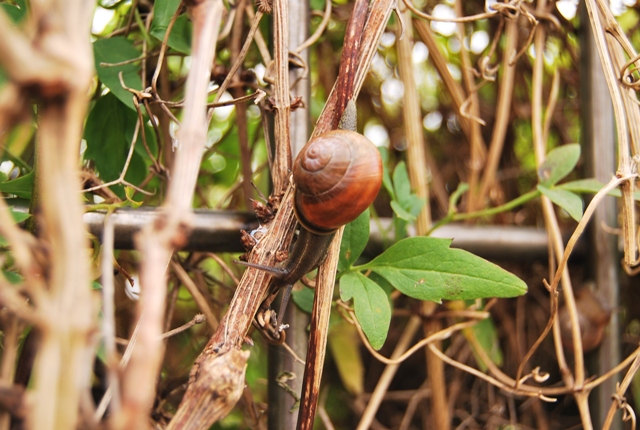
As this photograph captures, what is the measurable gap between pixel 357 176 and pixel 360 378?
668 millimetres

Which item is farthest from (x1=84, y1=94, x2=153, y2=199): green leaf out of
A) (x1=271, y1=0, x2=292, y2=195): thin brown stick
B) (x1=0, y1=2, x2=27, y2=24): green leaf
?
(x1=271, y1=0, x2=292, y2=195): thin brown stick

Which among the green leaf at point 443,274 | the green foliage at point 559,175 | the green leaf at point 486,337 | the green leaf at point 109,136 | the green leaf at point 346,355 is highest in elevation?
the green leaf at point 109,136

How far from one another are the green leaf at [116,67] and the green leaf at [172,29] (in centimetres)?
8

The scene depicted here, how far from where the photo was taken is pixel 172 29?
2.37ft

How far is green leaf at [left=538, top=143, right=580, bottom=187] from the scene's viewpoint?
82cm

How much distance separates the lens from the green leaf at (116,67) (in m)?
0.72

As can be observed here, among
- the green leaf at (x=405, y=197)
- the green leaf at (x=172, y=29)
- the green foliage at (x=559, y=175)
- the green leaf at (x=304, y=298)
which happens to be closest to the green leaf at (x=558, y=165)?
the green foliage at (x=559, y=175)

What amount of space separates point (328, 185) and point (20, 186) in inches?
16.3

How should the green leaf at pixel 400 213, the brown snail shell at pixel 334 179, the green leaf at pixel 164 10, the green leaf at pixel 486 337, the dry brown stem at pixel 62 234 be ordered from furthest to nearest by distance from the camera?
1. the green leaf at pixel 486 337
2. the green leaf at pixel 400 213
3. the green leaf at pixel 164 10
4. the brown snail shell at pixel 334 179
5. the dry brown stem at pixel 62 234

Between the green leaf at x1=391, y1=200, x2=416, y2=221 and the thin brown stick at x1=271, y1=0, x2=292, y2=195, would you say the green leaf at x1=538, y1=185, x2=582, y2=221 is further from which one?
the thin brown stick at x1=271, y1=0, x2=292, y2=195

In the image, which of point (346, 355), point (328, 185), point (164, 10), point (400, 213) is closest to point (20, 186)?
point (164, 10)

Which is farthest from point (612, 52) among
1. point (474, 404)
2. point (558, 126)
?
point (474, 404)

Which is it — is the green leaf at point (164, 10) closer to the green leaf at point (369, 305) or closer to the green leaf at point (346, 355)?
the green leaf at point (369, 305)

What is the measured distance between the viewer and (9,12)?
0.63 meters
